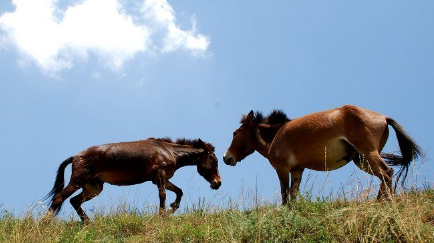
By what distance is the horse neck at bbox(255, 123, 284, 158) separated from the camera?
1091 centimetres

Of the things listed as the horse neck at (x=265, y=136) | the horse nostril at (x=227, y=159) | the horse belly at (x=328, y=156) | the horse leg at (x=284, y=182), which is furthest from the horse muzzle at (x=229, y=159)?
the horse belly at (x=328, y=156)

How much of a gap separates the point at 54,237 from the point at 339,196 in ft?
16.5

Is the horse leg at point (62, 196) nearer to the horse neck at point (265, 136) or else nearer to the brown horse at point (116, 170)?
the brown horse at point (116, 170)

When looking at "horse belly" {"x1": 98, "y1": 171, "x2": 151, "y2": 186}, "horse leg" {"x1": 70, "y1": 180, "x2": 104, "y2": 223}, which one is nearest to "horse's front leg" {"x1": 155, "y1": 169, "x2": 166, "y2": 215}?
"horse belly" {"x1": 98, "y1": 171, "x2": 151, "y2": 186}

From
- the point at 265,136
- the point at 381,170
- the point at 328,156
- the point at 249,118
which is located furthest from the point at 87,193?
the point at 381,170

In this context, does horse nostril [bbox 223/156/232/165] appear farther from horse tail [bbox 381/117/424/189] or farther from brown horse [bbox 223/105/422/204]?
horse tail [bbox 381/117/424/189]

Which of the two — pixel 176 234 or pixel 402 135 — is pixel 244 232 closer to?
pixel 176 234

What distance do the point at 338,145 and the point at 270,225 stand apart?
262 cm

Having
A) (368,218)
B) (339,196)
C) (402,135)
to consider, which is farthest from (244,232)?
(402,135)

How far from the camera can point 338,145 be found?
854cm

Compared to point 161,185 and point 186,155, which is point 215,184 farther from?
point 161,185

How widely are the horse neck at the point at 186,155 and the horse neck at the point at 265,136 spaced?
2784 mm

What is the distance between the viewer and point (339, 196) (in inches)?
318

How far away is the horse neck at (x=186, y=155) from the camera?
13062 millimetres
